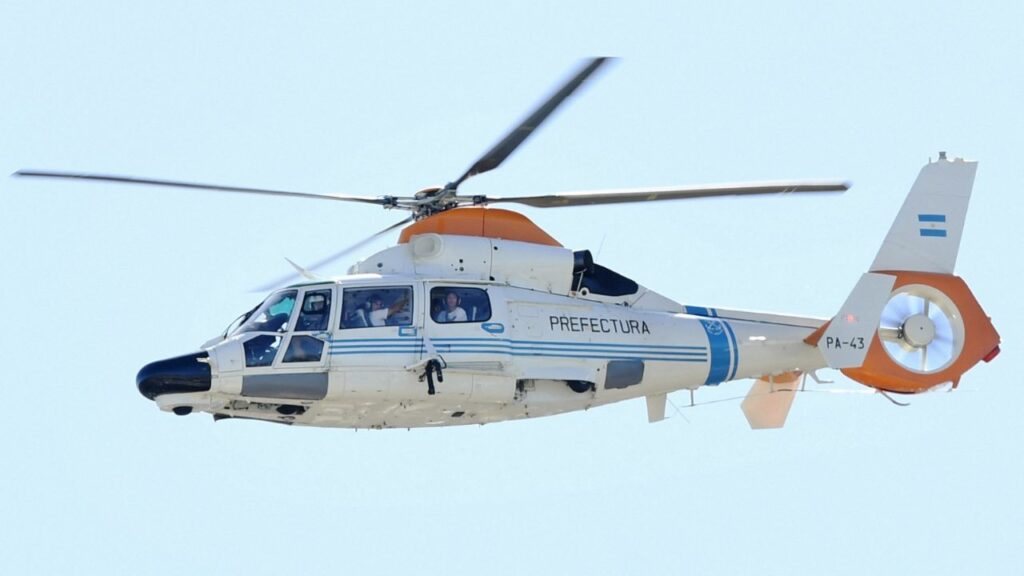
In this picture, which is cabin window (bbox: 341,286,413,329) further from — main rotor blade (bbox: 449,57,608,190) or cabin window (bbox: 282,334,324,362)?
main rotor blade (bbox: 449,57,608,190)

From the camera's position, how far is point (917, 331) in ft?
56.7

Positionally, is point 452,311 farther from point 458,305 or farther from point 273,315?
point 273,315

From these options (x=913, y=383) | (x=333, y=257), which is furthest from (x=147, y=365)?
(x=913, y=383)

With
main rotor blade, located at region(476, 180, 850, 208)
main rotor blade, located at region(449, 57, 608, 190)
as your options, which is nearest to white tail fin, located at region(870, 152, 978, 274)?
main rotor blade, located at region(476, 180, 850, 208)

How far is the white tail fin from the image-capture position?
17.7m

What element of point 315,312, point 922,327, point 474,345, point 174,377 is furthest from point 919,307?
point 174,377

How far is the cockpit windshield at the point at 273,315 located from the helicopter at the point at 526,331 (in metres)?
0.02

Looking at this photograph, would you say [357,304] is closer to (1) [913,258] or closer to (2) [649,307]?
(2) [649,307]

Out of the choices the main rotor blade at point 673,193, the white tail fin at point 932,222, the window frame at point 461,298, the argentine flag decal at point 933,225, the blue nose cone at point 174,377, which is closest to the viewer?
the blue nose cone at point 174,377

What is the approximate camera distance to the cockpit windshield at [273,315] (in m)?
15.1

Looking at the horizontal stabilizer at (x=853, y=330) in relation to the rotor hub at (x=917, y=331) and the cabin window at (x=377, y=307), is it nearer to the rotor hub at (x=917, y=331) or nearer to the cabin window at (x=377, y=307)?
the rotor hub at (x=917, y=331)

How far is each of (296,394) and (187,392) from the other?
103 centimetres

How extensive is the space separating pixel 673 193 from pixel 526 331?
207 centimetres

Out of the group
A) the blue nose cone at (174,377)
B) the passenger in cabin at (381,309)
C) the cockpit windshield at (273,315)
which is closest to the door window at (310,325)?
the cockpit windshield at (273,315)
